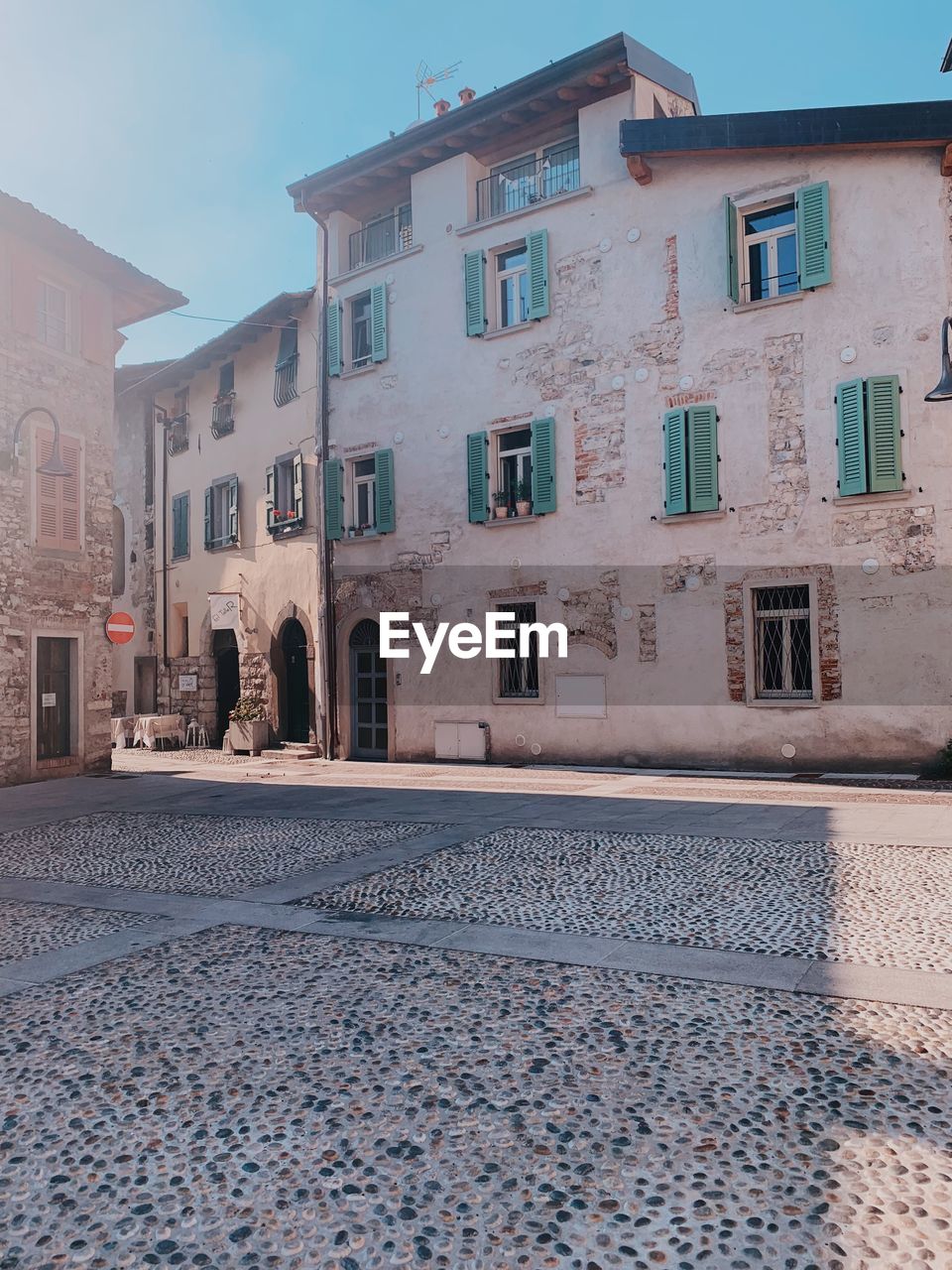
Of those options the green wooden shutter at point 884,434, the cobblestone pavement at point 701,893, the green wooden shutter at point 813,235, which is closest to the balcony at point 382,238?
the green wooden shutter at point 813,235

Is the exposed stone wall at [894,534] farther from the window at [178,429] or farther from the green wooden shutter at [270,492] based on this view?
the window at [178,429]

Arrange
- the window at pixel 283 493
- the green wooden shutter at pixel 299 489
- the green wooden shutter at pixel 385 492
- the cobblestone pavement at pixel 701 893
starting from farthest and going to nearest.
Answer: the window at pixel 283 493 → the green wooden shutter at pixel 299 489 → the green wooden shutter at pixel 385 492 → the cobblestone pavement at pixel 701 893

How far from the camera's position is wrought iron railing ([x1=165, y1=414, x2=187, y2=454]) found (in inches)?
899

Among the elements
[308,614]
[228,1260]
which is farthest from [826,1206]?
[308,614]

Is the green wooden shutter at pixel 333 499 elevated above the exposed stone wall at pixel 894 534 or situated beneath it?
elevated above

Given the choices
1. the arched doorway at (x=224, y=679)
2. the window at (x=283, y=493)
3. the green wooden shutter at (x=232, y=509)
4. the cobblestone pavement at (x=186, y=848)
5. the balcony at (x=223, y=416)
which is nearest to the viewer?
the cobblestone pavement at (x=186, y=848)

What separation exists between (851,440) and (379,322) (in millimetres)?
8597

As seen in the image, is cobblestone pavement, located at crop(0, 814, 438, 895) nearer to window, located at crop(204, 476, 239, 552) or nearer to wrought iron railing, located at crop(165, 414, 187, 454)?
window, located at crop(204, 476, 239, 552)

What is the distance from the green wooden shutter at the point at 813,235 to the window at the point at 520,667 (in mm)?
6038

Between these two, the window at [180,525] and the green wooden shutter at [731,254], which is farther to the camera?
the window at [180,525]

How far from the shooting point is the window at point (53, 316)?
14625 millimetres

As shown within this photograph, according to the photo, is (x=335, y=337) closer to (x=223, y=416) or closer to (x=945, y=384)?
(x=223, y=416)

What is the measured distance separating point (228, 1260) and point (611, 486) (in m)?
13.0

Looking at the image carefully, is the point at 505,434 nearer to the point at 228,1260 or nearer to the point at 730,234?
the point at 730,234
